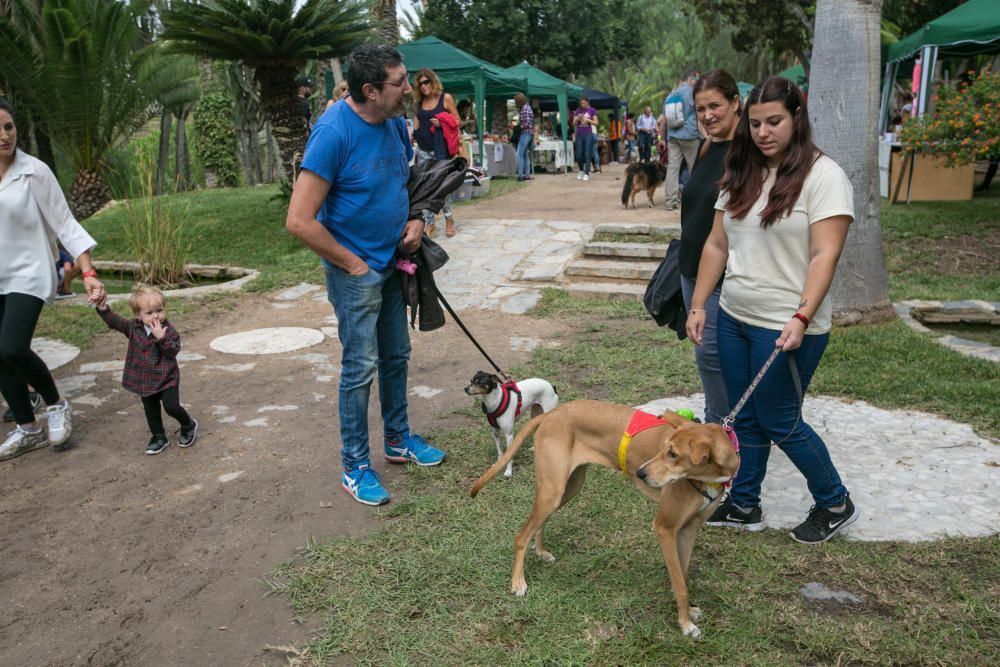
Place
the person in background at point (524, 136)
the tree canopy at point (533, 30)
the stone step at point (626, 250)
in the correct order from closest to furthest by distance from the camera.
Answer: the stone step at point (626, 250) < the person in background at point (524, 136) < the tree canopy at point (533, 30)

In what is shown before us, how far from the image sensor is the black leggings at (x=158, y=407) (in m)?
4.41

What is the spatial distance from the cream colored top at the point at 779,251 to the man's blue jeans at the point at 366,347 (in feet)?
5.60

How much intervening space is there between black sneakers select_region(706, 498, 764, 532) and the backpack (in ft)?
24.4

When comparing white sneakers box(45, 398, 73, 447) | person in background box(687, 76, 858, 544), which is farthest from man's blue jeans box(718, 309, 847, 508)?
white sneakers box(45, 398, 73, 447)

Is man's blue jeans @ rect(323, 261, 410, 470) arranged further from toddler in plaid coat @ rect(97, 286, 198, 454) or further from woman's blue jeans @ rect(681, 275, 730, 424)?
woman's blue jeans @ rect(681, 275, 730, 424)

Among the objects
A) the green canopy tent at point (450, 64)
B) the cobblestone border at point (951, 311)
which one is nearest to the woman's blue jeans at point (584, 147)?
the green canopy tent at point (450, 64)

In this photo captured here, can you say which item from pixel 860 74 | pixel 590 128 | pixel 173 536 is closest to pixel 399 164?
pixel 173 536

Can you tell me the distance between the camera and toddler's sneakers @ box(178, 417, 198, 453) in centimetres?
455

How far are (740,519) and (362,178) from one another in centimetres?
237

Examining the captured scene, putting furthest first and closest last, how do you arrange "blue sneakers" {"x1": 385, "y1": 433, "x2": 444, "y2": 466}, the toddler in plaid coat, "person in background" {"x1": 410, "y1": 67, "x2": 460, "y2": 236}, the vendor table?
1. the vendor table
2. "person in background" {"x1": 410, "y1": 67, "x2": 460, "y2": 236}
3. the toddler in plaid coat
4. "blue sneakers" {"x1": 385, "y1": 433, "x2": 444, "y2": 466}

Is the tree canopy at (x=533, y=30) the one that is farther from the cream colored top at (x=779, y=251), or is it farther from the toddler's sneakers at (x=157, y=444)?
the cream colored top at (x=779, y=251)

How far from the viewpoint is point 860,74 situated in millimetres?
5906

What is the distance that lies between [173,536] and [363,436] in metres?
1.01

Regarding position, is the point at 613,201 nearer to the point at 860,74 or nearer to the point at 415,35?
the point at 860,74
